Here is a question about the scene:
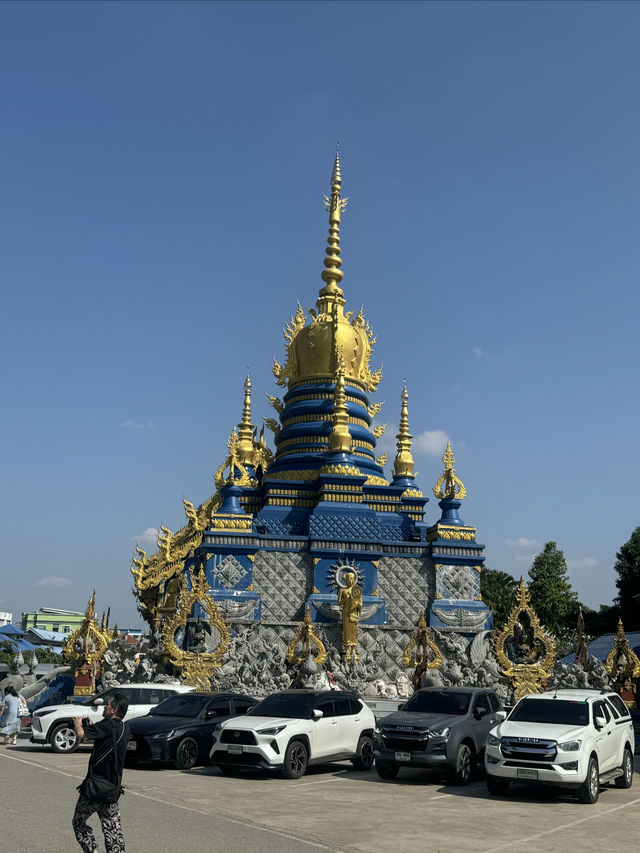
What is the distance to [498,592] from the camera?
53219mm

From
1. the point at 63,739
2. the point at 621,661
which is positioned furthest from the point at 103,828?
the point at 621,661

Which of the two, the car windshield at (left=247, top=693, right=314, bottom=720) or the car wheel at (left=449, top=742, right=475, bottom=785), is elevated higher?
Answer: the car windshield at (left=247, top=693, right=314, bottom=720)

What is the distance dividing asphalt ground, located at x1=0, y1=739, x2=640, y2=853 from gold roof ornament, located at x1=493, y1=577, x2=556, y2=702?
Answer: 1061 centimetres

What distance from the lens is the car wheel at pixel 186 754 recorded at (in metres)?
15.6

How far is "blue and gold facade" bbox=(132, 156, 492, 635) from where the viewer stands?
35906 millimetres

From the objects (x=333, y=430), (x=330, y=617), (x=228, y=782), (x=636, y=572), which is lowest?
(x=228, y=782)

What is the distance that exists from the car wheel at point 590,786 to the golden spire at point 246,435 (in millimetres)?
34541

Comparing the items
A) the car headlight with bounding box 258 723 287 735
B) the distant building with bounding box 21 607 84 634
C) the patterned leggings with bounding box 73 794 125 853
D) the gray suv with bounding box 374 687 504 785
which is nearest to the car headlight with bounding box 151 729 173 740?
the car headlight with bounding box 258 723 287 735

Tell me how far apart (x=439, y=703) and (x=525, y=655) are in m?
11.5

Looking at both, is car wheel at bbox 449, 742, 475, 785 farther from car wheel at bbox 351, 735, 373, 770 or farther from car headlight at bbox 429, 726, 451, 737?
car wheel at bbox 351, 735, 373, 770

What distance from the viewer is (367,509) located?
38.4 m

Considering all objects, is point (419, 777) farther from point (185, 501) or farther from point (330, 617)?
point (185, 501)

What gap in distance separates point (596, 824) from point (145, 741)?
26.2 ft

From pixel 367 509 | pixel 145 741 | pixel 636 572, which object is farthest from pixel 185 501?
pixel 636 572
